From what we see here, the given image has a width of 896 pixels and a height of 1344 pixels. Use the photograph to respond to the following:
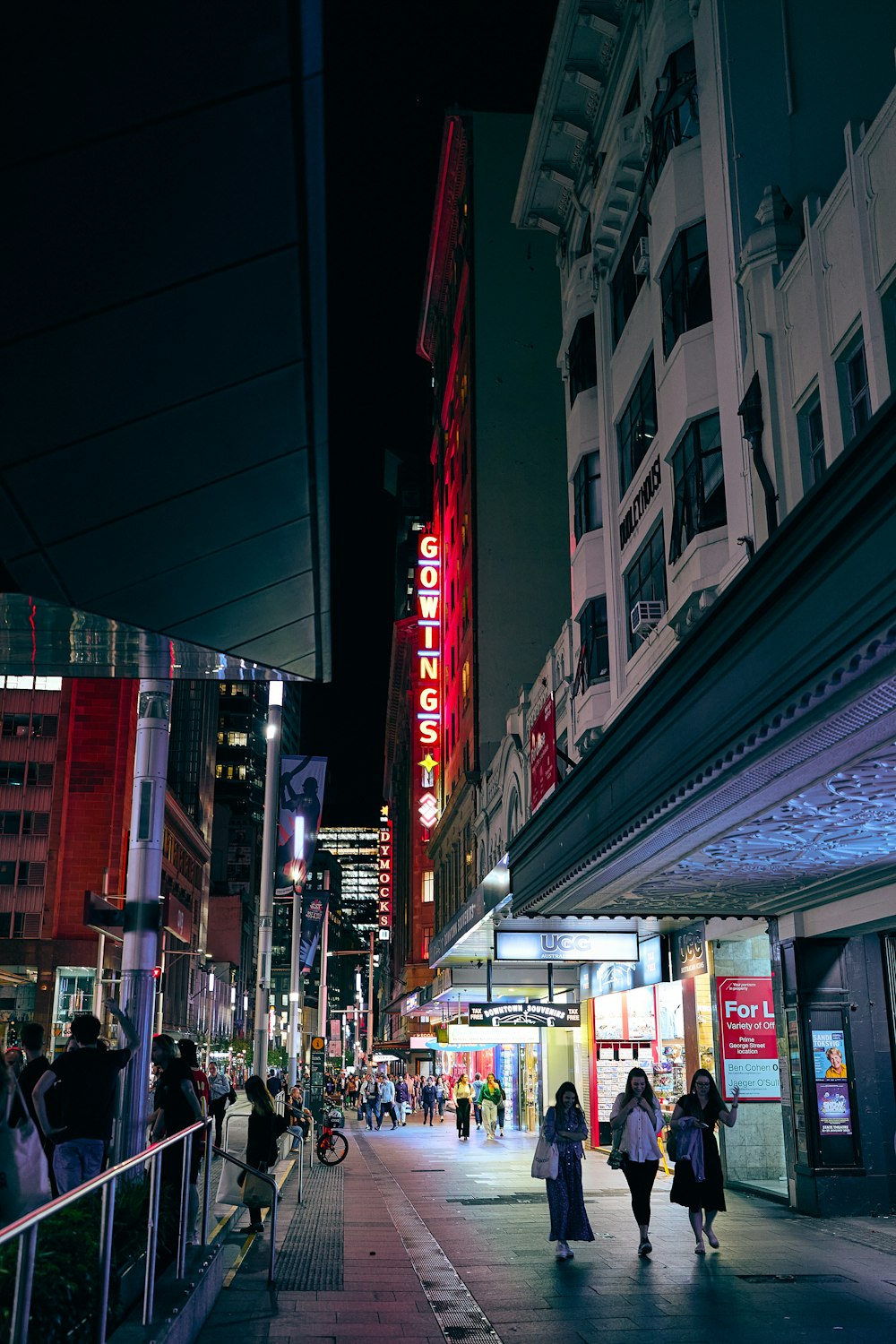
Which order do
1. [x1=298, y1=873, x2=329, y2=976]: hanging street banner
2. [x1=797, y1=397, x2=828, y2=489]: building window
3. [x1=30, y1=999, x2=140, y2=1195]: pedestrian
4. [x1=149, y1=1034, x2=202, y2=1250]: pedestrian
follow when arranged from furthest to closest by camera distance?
1. [x1=298, y1=873, x2=329, y2=976]: hanging street banner
2. [x1=797, y1=397, x2=828, y2=489]: building window
3. [x1=149, y1=1034, x2=202, y2=1250]: pedestrian
4. [x1=30, y1=999, x2=140, y2=1195]: pedestrian

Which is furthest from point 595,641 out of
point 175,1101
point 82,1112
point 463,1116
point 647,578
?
point 463,1116

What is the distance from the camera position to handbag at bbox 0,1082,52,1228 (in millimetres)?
5836

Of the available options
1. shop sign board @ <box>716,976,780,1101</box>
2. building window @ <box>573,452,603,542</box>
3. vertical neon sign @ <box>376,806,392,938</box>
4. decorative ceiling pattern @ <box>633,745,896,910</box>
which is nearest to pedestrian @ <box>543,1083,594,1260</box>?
decorative ceiling pattern @ <box>633,745,896,910</box>

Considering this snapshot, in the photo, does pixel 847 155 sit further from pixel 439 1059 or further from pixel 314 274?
pixel 439 1059

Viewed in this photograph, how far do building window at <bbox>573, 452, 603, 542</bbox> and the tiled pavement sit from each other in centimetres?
1202

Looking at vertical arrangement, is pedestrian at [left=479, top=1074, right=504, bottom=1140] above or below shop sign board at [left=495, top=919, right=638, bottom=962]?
below

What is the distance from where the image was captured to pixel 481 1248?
13844mm

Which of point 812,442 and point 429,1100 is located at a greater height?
point 812,442

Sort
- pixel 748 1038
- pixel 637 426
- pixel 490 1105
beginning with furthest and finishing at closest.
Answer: pixel 490 1105 → pixel 637 426 → pixel 748 1038

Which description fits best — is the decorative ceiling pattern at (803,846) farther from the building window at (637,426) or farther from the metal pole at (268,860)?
the metal pole at (268,860)

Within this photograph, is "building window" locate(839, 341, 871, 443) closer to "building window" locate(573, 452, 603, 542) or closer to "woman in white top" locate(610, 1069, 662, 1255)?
"woman in white top" locate(610, 1069, 662, 1255)

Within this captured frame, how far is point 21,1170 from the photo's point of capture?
19.7 ft

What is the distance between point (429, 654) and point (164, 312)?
60283 mm

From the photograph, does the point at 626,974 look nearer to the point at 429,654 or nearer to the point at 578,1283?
the point at 578,1283
